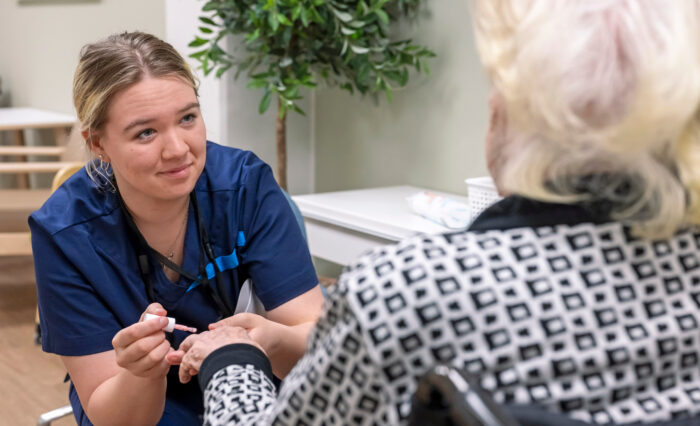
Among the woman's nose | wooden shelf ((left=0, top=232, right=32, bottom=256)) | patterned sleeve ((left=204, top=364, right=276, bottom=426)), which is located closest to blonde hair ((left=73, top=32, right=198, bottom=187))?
the woman's nose

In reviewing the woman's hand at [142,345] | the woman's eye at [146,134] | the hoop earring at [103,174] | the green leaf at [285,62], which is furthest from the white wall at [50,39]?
the woman's hand at [142,345]

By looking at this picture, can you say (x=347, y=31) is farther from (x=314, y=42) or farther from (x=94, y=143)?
(x=94, y=143)

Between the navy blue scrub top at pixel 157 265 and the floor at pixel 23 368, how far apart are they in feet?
4.06

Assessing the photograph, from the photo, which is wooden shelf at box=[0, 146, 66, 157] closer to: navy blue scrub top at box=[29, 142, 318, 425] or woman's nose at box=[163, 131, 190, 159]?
navy blue scrub top at box=[29, 142, 318, 425]

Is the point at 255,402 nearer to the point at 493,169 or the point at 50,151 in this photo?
the point at 493,169

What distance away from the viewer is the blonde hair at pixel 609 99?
2.14 feet

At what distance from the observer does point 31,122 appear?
3961 mm

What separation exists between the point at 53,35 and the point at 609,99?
4.40m

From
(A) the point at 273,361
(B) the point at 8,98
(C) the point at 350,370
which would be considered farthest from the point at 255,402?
(B) the point at 8,98

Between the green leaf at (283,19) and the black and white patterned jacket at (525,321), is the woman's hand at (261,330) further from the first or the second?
the green leaf at (283,19)

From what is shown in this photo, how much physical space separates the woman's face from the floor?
1.40 metres

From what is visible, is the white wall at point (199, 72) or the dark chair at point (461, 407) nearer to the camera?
the dark chair at point (461, 407)

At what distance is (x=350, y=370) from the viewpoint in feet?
2.27

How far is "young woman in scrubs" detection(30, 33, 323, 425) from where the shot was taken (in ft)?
4.29
